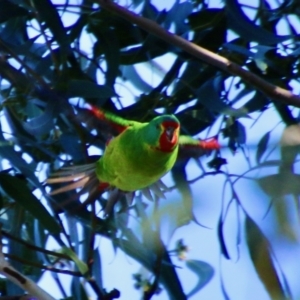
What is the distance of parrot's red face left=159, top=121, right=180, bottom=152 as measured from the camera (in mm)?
1184

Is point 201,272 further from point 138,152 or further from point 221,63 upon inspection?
point 221,63

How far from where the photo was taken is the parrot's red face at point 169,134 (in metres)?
1.18

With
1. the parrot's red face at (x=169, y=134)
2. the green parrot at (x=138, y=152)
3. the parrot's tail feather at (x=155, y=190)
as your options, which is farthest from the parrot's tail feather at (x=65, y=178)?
the parrot's red face at (x=169, y=134)

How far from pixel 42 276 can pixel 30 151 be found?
0.24 metres

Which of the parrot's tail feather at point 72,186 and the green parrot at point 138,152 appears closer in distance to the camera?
the green parrot at point 138,152

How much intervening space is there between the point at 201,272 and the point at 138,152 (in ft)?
0.78

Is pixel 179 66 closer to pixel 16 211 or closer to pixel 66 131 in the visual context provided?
pixel 66 131

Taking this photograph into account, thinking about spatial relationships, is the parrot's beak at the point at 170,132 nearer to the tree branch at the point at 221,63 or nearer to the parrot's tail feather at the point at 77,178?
the tree branch at the point at 221,63

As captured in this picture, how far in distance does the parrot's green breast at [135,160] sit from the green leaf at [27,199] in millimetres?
119

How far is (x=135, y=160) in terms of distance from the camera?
50.1 inches

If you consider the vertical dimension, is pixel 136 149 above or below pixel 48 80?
below

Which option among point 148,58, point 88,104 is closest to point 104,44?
point 148,58

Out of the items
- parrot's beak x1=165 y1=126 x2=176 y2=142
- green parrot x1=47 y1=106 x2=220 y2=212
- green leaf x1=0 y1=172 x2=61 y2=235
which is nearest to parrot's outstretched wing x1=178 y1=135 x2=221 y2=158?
green parrot x1=47 y1=106 x2=220 y2=212

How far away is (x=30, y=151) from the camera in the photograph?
5.04 ft
